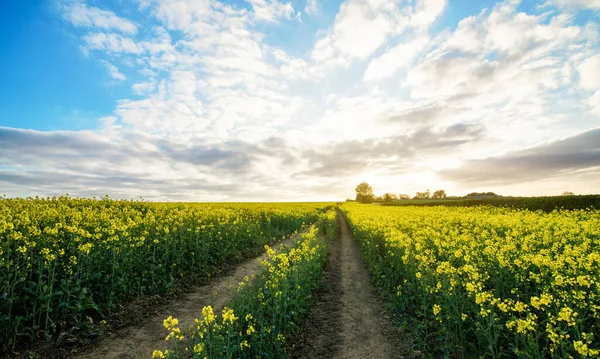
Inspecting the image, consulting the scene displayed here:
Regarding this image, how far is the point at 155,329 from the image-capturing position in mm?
8844

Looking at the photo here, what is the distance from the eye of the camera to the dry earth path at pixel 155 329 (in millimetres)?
7504

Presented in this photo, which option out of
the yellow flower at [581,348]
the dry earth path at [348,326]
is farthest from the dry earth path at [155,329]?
the yellow flower at [581,348]

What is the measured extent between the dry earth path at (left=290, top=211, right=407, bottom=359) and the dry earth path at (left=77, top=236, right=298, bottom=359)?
108 inches

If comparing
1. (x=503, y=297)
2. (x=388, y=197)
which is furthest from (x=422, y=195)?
(x=503, y=297)

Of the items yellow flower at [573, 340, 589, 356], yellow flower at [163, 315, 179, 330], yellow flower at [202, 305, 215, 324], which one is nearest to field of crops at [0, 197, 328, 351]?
yellow flower at [163, 315, 179, 330]

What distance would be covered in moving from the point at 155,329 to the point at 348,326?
5.77m

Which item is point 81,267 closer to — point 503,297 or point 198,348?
point 198,348

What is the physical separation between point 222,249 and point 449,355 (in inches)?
472

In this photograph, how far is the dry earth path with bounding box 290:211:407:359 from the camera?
25.5 ft

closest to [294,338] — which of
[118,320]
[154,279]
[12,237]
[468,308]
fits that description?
[468,308]

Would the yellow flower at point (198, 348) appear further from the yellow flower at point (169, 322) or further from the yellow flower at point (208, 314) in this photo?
the yellow flower at point (169, 322)

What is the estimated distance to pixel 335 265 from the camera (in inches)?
669

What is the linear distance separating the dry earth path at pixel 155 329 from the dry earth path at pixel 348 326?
2.73 meters

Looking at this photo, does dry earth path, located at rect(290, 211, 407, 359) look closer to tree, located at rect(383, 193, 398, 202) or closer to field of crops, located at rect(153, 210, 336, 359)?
field of crops, located at rect(153, 210, 336, 359)
